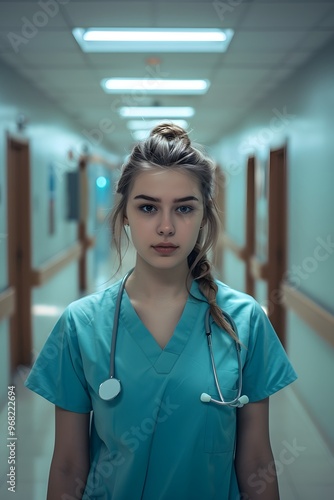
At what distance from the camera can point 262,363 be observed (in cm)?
123

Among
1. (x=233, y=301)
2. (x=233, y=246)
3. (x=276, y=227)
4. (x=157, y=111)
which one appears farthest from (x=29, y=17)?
(x=233, y=246)

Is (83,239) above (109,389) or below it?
below

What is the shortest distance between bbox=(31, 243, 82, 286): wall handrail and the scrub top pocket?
3580mm

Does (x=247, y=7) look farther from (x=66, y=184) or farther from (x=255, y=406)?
(x=66, y=184)

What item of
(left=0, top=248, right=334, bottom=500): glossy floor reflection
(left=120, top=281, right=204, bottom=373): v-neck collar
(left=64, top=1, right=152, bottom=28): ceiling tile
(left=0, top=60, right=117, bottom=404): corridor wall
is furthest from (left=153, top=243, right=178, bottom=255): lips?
(left=0, top=60, right=117, bottom=404): corridor wall

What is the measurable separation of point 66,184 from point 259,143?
231 cm

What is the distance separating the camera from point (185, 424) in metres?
1.12

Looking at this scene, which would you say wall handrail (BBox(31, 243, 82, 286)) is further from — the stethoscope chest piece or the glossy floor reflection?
the stethoscope chest piece

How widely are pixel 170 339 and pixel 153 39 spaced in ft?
8.21

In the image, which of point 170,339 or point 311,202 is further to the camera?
point 311,202

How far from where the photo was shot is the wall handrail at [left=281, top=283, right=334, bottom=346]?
117 inches

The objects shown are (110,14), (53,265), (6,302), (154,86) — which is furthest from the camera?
(53,265)

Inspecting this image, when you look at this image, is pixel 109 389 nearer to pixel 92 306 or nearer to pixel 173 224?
pixel 92 306

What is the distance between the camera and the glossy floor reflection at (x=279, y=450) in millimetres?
2539
